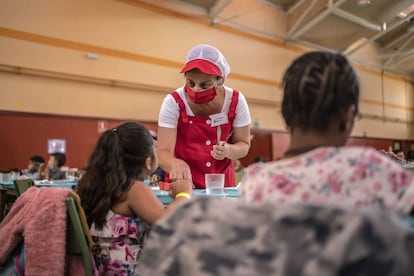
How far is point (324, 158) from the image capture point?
0.71 m

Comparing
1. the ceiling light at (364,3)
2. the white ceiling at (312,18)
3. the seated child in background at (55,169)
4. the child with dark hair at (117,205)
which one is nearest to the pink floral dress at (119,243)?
the child with dark hair at (117,205)

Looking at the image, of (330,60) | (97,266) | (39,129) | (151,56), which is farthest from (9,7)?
(330,60)

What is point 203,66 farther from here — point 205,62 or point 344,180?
point 344,180

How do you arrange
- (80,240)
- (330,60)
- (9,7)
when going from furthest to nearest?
1. (9,7)
2. (80,240)
3. (330,60)

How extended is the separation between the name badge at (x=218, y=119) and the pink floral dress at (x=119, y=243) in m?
0.82

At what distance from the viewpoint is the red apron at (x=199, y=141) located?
2133 mm

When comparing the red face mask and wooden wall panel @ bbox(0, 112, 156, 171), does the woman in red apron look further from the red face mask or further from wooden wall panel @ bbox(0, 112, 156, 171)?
wooden wall panel @ bbox(0, 112, 156, 171)

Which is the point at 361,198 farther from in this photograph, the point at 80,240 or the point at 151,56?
the point at 151,56

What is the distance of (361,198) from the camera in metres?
0.67

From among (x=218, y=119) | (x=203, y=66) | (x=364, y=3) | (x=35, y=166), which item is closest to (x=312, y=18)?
(x=364, y=3)

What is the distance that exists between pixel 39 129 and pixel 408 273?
22.5ft

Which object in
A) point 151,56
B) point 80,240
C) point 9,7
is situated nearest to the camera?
point 80,240

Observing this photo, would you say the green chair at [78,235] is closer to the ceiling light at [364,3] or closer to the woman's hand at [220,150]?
the woman's hand at [220,150]

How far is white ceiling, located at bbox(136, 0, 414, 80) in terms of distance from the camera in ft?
28.2
